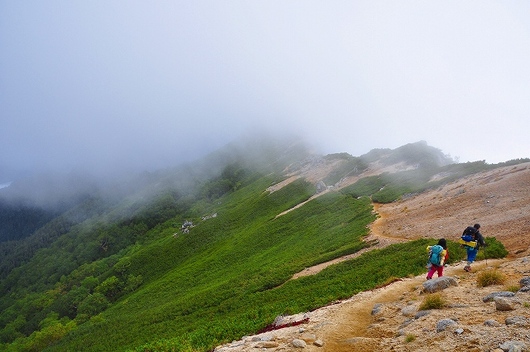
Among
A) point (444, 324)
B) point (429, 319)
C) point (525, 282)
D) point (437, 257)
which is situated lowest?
point (525, 282)

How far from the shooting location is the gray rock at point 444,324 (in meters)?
11.9

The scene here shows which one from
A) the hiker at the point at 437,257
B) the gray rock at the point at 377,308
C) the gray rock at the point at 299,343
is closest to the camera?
the gray rock at the point at 299,343

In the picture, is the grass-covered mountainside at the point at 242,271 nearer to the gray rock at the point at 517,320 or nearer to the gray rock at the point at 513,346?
the gray rock at the point at 517,320

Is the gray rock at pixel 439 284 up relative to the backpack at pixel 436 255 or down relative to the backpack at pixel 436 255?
down

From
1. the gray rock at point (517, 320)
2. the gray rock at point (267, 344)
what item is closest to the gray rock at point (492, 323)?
the gray rock at point (517, 320)

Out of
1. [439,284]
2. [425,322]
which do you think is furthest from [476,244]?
[425,322]

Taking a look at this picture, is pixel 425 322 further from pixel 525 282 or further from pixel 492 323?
pixel 525 282

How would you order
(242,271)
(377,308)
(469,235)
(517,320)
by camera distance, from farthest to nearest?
1. (242,271)
2. (469,235)
3. (377,308)
4. (517,320)

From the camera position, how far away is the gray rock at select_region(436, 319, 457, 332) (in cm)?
1193

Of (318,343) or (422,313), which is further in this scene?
(422,313)

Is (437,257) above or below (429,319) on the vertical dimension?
below


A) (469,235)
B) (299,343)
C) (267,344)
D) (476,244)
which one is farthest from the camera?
(469,235)

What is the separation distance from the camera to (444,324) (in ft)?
39.7

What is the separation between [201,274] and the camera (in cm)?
6525
